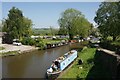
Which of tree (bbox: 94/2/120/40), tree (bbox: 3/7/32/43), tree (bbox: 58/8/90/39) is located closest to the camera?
tree (bbox: 94/2/120/40)

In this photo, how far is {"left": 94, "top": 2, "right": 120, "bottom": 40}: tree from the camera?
149ft

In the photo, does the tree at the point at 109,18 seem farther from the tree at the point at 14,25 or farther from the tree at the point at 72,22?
the tree at the point at 72,22

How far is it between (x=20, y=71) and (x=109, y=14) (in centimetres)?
2643

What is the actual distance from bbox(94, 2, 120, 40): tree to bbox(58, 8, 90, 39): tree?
29462 mm

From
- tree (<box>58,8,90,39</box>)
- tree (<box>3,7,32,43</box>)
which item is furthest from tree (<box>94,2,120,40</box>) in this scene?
tree (<box>58,8,90,39</box>)

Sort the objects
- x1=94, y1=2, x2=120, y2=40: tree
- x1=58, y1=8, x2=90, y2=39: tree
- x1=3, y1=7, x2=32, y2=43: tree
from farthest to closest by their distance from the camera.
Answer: x1=58, y1=8, x2=90, y2=39: tree → x1=3, y1=7, x2=32, y2=43: tree → x1=94, y1=2, x2=120, y2=40: tree

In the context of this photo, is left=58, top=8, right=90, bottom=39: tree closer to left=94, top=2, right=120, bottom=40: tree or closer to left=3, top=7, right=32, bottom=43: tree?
left=3, top=7, right=32, bottom=43: tree

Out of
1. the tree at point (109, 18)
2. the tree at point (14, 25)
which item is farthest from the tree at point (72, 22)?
the tree at point (109, 18)

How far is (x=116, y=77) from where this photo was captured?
672 inches

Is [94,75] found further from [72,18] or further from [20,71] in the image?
[72,18]

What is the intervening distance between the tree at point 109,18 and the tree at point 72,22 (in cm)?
2946

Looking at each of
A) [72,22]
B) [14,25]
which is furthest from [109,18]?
[72,22]

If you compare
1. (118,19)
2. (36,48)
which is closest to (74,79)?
(118,19)

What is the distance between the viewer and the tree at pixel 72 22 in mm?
84438
